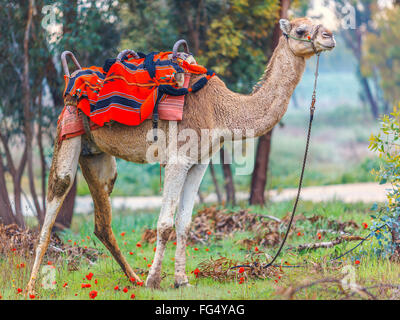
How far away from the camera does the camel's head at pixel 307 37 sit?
5.10m

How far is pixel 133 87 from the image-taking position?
17.7ft

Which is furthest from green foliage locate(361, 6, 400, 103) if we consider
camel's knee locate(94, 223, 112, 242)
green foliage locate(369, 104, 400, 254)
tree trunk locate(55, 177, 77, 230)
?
camel's knee locate(94, 223, 112, 242)

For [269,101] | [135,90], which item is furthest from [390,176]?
[135,90]

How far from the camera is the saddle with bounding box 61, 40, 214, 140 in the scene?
529 cm

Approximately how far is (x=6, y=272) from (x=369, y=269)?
4074mm

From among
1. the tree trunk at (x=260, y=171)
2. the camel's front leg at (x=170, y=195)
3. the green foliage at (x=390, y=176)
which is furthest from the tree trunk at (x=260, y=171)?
the camel's front leg at (x=170, y=195)

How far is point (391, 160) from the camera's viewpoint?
5.98m

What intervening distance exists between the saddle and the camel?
165mm

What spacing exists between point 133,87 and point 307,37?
1.83 metres

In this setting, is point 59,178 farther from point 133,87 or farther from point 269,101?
point 269,101

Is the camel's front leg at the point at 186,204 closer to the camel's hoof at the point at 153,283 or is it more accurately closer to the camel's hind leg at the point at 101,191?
the camel's hoof at the point at 153,283

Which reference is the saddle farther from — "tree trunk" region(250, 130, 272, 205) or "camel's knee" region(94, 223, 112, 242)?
"tree trunk" region(250, 130, 272, 205)

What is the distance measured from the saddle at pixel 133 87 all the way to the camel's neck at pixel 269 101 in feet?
1.39
